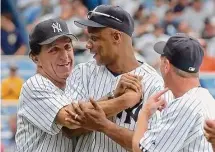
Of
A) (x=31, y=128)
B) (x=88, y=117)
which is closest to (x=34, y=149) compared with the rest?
(x=31, y=128)

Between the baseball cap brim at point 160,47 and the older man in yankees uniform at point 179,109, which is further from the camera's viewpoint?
the baseball cap brim at point 160,47

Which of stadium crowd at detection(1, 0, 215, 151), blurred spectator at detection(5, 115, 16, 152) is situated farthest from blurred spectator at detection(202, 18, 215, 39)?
blurred spectator at detection(5, 115, 16, 152)

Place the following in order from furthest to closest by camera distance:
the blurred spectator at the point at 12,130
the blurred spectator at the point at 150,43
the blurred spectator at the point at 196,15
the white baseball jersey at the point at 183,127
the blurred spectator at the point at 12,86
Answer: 1. the blurred spectator at the point at 196,15
2. the blurred spectator at the point at 150,43
3. the blurred spectator at the point at 12,86
4. the blurred spectator at the point at 12,130
5. the white baseball jersey at the point at 183,127

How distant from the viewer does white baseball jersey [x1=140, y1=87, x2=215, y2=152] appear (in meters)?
4.20

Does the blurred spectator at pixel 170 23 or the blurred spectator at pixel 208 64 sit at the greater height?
the blurred spectator at pixel 170 23

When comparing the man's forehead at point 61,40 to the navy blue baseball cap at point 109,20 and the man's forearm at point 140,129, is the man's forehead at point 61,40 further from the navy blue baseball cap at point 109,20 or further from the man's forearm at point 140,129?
the man's forearm at point 140,129

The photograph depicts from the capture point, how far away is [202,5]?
12.0 m

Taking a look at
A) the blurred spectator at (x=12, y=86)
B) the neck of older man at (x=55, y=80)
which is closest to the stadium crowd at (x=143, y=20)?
the blurred spectator at (x=12, y=86)

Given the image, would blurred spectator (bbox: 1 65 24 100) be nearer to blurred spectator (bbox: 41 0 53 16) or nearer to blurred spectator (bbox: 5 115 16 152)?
blurred spectator (bbox: 5 115 16 152)

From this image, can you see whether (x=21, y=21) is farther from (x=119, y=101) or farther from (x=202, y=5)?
(x=119, y=101)

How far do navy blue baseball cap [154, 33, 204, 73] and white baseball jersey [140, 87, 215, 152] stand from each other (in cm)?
16

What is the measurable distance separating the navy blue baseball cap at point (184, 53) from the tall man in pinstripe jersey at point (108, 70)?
286 millimetres

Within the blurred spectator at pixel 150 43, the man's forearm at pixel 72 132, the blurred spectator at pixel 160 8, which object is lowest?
the blurred spectator at pixel 150 43

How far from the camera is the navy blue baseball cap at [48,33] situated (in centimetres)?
466
